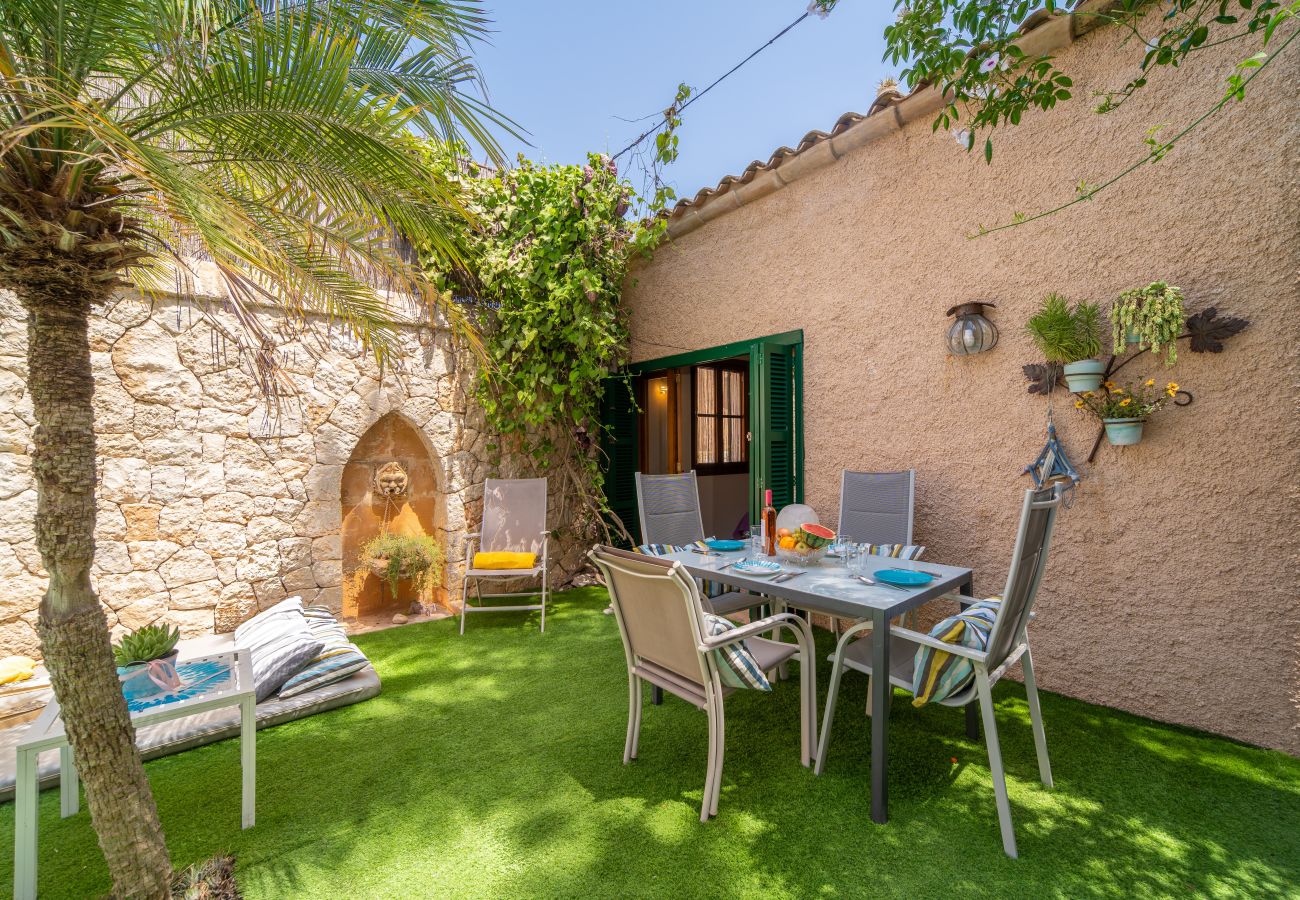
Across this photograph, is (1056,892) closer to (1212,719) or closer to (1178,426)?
(1212,719)

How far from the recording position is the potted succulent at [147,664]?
2.09 m

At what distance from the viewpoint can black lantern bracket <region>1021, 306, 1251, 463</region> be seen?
8.23 feet

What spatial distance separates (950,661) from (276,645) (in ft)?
11.4

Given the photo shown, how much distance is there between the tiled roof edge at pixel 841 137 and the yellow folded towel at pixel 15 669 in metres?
5.40

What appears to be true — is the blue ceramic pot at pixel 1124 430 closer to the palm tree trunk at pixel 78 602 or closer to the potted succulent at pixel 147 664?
the palm tree trunk at pixel 78 602

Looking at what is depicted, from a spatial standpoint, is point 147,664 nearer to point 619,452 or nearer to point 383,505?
point 383,505

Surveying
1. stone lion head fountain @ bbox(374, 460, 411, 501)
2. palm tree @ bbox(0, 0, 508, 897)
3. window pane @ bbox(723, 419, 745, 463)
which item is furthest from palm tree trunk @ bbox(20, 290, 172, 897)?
window pane @ bbox(723, 419, 745, 463)

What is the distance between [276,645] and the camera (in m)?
3.22

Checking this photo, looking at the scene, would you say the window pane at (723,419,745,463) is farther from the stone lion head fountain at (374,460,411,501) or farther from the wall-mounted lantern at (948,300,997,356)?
the wall-mounted lantern at (948,300,997,356)

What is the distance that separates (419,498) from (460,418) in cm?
85

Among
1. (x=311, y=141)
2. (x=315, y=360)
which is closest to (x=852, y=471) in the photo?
(x=311, y=141)

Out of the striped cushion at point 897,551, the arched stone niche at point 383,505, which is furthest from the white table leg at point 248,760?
the striped cushion at point 897,551

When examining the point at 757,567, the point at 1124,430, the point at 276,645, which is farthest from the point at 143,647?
the point at 1124,430

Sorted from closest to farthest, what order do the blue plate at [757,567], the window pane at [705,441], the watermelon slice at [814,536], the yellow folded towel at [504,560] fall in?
the blue plate at [757,567] → the watermelon slice at [814,536] → the yellow folded towel at [504,560] → the window pane at [705,441]
